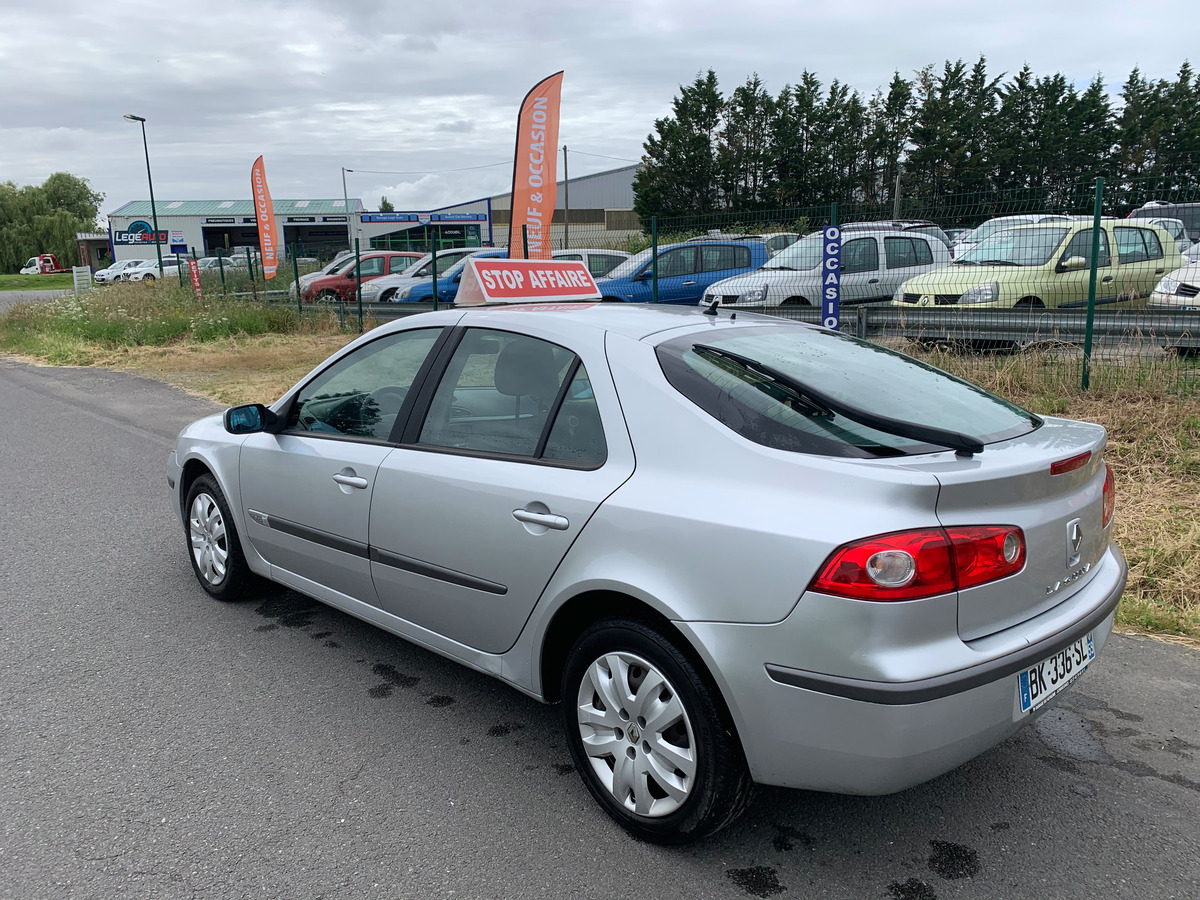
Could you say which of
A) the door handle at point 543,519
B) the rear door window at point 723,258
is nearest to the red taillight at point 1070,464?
the door handle at point 543,519

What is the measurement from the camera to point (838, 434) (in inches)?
98.2

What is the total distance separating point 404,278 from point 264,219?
568 centimetres

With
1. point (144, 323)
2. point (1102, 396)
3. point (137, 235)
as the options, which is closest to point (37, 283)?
point (137, 235)

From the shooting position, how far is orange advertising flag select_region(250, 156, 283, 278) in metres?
22.1

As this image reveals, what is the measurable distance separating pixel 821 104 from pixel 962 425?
67687mm

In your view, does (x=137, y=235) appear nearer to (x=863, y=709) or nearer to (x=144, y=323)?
(x=144, y=323)

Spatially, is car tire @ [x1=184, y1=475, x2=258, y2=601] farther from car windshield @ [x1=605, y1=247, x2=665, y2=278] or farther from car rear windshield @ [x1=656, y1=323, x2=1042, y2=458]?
car windshield @ [x1=605, y1=247, x2=665, y2=278]

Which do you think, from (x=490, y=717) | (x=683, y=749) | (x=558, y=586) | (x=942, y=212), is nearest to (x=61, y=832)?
(x=490, y=717)

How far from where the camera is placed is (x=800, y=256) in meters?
11.8

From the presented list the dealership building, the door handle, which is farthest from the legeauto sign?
the door handle

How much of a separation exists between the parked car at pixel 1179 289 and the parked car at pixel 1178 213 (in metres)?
0.56

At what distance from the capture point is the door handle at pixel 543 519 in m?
2.69

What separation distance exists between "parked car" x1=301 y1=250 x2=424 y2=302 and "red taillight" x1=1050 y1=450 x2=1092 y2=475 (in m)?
19.8

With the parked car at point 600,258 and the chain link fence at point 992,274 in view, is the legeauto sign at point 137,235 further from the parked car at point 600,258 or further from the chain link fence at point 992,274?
the chain link fence at point 992,274
